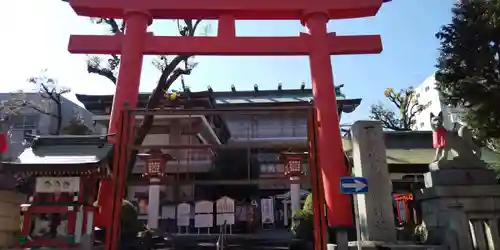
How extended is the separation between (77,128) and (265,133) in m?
12.6

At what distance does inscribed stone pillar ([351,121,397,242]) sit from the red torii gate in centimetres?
149

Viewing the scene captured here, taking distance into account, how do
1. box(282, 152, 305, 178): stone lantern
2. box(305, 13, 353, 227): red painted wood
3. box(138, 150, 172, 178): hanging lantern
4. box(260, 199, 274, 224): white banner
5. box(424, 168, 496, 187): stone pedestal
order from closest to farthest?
box(424, 168, 496, 187): stone pedestal, box(305, 13, 353, 227): red painted wood, box(138, 150, 172, 178): hanging lantern, box(282, 152, 305, 178): stone lantern, box(260, 199, 274, 224): white banner

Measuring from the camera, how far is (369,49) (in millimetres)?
10875

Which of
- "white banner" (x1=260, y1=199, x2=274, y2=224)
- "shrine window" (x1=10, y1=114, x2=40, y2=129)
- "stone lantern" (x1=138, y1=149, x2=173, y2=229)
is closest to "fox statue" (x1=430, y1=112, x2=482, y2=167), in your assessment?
"stone lantern" (x1=138, y1=149, x2=173, y2=229)

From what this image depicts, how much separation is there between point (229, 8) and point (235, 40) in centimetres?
98

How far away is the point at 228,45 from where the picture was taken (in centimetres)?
1066

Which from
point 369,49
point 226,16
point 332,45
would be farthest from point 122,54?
point 369,49

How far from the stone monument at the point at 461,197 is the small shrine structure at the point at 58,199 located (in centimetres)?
724

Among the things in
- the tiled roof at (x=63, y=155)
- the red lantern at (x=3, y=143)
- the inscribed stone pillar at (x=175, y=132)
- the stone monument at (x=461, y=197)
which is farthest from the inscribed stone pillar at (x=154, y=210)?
the stone monument at (x=461, y=197)

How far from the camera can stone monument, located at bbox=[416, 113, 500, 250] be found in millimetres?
7297

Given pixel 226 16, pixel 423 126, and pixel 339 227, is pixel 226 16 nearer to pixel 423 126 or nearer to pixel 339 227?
pixel 339 227

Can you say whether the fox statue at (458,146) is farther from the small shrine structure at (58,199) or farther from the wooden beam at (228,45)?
the small shrine structure at (58,199)

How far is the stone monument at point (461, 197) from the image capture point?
730 cm

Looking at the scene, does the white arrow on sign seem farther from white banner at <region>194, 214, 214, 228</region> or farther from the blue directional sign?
white banner at <region>194, 214, 214, 228</region>
